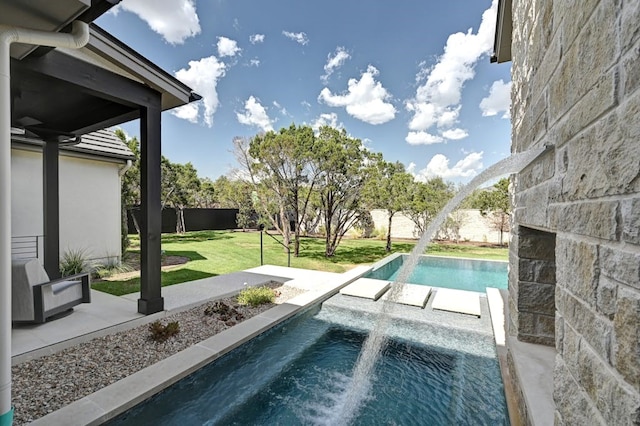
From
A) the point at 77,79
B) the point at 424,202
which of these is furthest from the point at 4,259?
the point at 424,202

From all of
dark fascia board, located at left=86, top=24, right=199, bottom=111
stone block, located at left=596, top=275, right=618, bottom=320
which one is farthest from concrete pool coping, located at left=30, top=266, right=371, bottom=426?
dark fascia board, located at left=86, top=24, right=199, bottom=111

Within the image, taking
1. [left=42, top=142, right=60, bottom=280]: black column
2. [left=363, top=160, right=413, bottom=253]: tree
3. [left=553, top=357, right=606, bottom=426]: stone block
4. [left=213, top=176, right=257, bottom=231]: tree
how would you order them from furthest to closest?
[left=213, top=176, right=257, bottom=231]: tree → [left=363, top=160, right=413, bottom=253]: tree → [left=42, top=142, right=60, bottom=280]: black column → [left=553, top=357, right=606, bottom=426]: stone block

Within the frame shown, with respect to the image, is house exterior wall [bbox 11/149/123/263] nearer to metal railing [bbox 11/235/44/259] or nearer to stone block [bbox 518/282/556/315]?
metal railing [bbox 11/235/44/259]

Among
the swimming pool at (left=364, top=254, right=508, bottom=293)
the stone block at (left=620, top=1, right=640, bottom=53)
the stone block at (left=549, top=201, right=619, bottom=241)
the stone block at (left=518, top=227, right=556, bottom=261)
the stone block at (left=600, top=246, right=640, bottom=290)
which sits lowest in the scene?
the swimming pool at (left=364, top=254, right=508, bottom=293)

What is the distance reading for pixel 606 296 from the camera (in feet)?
3.25

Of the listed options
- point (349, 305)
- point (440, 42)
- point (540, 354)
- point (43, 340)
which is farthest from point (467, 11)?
point (43, 340)

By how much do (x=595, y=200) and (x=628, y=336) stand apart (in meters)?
0.50

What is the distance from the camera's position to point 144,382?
10.1 feet

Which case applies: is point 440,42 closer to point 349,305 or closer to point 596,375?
point 349,305

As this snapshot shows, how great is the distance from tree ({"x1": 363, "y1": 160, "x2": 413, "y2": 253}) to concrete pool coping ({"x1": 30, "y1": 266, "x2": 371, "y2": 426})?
818 centimetres

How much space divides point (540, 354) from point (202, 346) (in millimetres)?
3893

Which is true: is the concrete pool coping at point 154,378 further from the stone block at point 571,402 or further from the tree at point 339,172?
the tree at point 339,172

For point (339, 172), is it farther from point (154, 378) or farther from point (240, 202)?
point (240, 202)

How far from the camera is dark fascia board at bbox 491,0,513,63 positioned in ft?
12.2
